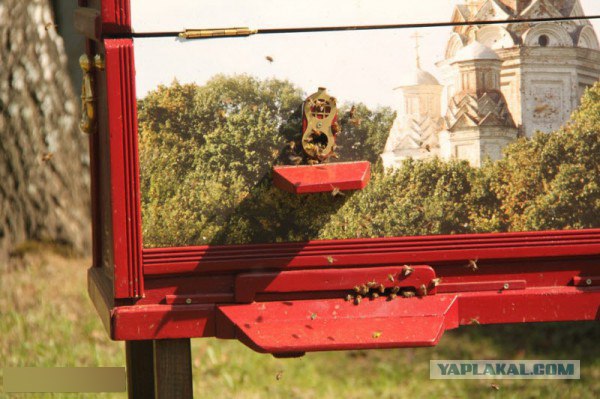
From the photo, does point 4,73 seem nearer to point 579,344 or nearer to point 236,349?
point 236,349

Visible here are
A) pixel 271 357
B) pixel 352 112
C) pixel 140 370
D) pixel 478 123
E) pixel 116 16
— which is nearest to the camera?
pixel 116 16

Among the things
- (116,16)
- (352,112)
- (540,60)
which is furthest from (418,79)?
(116,16)

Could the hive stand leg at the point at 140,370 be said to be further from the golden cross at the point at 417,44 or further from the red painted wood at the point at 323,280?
the golden cross at the point at 417,44

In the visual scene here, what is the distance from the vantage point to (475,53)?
3.72 meters

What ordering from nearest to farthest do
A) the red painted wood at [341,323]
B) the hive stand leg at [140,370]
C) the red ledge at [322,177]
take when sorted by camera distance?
the red painted wood at [341,323], the red ledge at [322,177], the hive stand leg at [140,370]

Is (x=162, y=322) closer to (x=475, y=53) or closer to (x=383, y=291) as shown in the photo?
(x=383, y=291)

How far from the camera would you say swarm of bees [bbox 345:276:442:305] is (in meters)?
3.72

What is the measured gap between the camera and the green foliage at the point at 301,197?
12.0 ft

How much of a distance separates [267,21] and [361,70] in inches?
14.9

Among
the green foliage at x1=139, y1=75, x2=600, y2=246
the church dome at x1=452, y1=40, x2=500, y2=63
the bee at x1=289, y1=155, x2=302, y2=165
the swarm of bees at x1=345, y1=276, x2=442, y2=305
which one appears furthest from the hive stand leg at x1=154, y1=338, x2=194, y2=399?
the church dome at x1=452, y1=40, x2=500, y2=63

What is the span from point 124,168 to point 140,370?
176 cm

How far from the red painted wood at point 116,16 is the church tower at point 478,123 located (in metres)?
1.22

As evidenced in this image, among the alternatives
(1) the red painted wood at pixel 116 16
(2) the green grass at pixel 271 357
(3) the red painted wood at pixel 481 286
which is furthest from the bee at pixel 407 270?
(2) the green grass at pixel 271 357

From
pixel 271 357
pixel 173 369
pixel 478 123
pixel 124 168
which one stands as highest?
pixel 478 123
